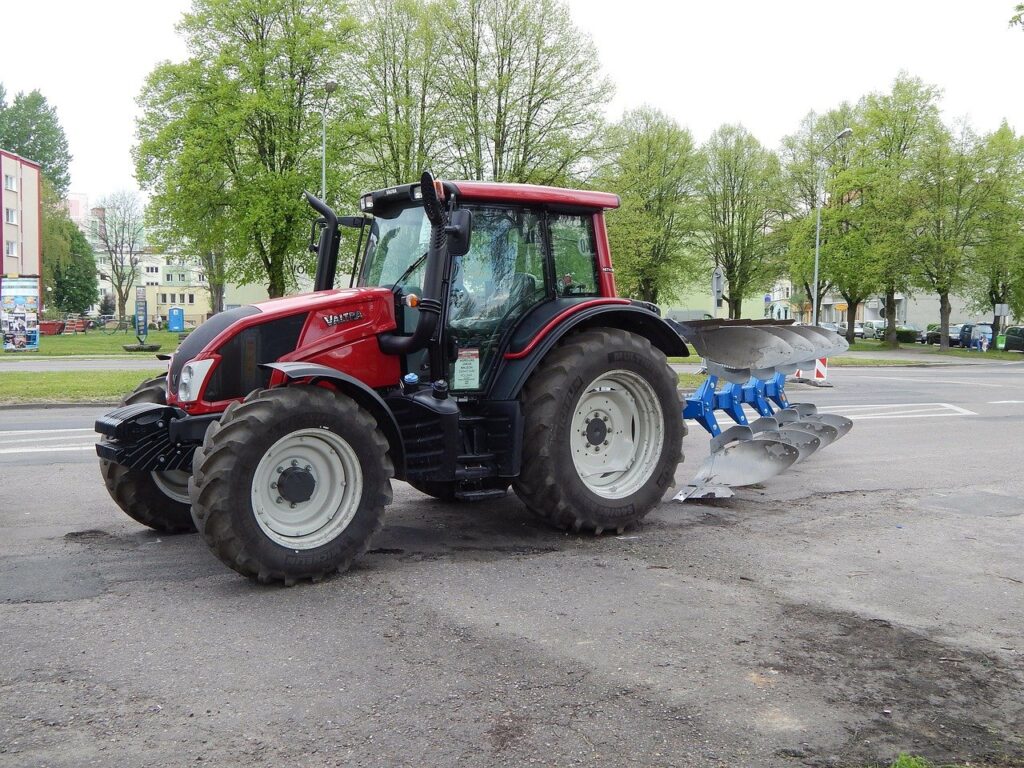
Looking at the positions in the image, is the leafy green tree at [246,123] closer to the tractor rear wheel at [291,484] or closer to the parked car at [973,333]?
the tractor rear wheel at [291,484]

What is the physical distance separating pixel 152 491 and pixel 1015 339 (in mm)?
51251

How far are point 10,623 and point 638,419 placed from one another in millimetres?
4182

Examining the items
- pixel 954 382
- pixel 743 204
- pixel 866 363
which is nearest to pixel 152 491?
pixel 954 382

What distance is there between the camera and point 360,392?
5.27m

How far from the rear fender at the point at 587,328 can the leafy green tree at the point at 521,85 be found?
29915 mm

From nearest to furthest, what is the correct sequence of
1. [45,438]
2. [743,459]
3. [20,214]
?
[743,459] → [45,438] → [20,214]

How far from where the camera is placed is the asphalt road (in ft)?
10.7

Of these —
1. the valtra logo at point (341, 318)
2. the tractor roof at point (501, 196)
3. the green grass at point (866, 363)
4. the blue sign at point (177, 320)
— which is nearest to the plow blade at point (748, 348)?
the tractor roof at point (501, 196)

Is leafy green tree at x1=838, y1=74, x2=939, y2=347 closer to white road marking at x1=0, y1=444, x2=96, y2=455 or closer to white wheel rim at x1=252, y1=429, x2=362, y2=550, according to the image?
white road marking at x1=0, y1=444, x2=96, y2=455

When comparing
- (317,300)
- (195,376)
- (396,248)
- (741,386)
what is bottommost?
(741,386)

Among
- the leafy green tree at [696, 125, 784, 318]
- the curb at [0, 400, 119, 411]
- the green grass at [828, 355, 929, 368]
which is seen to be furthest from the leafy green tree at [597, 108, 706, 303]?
the curb at [0, 400, 119, 411]

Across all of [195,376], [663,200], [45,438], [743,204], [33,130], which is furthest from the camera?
[33,130]

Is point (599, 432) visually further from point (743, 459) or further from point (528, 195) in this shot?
point (743, 459)

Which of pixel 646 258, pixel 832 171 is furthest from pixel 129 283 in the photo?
pixel 832 171
